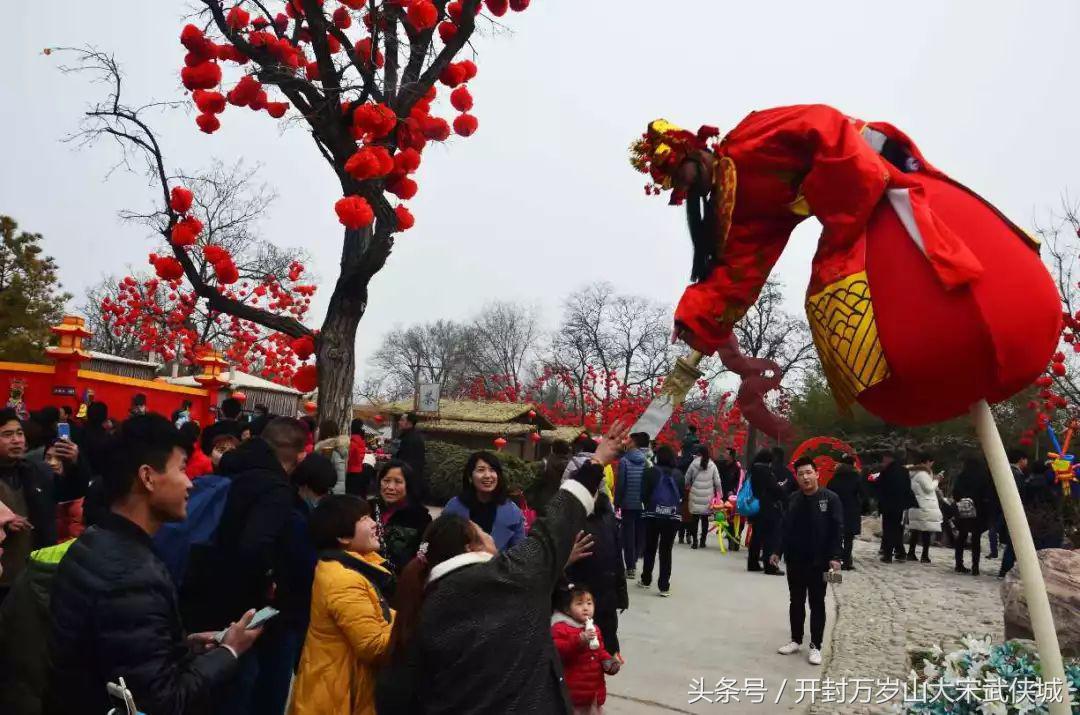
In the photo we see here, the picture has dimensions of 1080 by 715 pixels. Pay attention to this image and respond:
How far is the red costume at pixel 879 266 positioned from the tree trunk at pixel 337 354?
5214 millimetres

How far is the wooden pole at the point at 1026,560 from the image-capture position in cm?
218

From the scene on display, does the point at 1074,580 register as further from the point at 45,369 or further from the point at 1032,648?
the point at 45,369

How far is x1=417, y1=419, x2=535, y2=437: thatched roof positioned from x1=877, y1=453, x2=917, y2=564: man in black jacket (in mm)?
11842

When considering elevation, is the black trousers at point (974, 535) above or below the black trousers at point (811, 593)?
above

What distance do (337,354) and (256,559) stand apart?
3640 mm

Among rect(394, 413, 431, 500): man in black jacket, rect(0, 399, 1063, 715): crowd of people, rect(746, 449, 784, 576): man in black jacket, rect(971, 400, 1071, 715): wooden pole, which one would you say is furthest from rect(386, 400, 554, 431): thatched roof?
rect(971, 400, 1071, 715): wooden pole

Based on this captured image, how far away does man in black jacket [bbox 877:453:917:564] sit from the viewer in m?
12.8

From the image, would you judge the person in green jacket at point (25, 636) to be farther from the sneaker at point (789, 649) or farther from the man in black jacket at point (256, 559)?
the sneaker at point (789, 649)

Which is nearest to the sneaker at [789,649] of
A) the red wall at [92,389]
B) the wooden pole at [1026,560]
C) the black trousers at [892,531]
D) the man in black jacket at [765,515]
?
A: the man in black jacket at [765,515]

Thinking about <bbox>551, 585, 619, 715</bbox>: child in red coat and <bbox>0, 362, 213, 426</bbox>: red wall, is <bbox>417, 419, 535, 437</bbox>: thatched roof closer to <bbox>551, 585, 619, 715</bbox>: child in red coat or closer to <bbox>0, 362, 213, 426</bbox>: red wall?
<bbox>0, 362, 213, 426</bbox>: red wall

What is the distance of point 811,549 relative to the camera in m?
7.02

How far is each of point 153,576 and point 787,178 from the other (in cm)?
213

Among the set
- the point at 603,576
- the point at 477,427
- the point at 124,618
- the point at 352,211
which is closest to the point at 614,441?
the point at 124,618

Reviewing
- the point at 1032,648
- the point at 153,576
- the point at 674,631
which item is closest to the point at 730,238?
the point at 153,576
